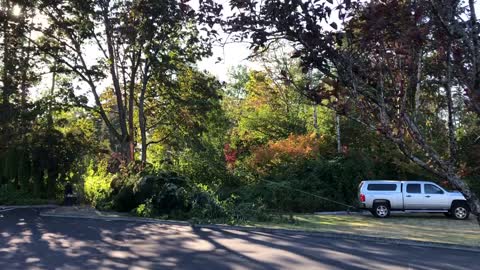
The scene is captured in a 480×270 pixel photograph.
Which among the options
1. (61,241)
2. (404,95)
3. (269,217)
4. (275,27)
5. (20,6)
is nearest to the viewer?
(275,27)

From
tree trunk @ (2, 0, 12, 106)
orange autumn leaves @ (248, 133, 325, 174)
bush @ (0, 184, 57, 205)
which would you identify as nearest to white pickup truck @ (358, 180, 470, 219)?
orange autumn leaves @ (248, 133, 325, 174)

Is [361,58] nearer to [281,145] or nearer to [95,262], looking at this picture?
[95,262]

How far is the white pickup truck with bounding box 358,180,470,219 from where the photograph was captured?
78.2ft

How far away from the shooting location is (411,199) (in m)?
24.1

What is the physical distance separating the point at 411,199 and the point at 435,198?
110cm

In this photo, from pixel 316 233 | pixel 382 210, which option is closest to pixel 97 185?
pixel 382 210

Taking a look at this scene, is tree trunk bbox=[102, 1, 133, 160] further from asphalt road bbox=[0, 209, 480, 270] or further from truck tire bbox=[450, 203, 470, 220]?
truck tire bbox=[450, 203, 470, 220]

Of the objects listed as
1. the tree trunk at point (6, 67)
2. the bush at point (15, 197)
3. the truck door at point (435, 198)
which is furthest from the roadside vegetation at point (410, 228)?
the bush at point (15, 197)

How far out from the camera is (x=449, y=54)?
4.27 metres

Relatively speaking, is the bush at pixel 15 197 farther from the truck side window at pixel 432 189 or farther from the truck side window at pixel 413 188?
the truck side window at pixel 432 189

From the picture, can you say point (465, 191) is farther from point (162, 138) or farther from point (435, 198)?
point (162, 138)

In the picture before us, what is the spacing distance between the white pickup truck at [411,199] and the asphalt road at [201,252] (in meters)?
9.58

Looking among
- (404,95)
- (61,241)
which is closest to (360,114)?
(404,95)

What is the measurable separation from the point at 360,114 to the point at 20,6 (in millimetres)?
29618
